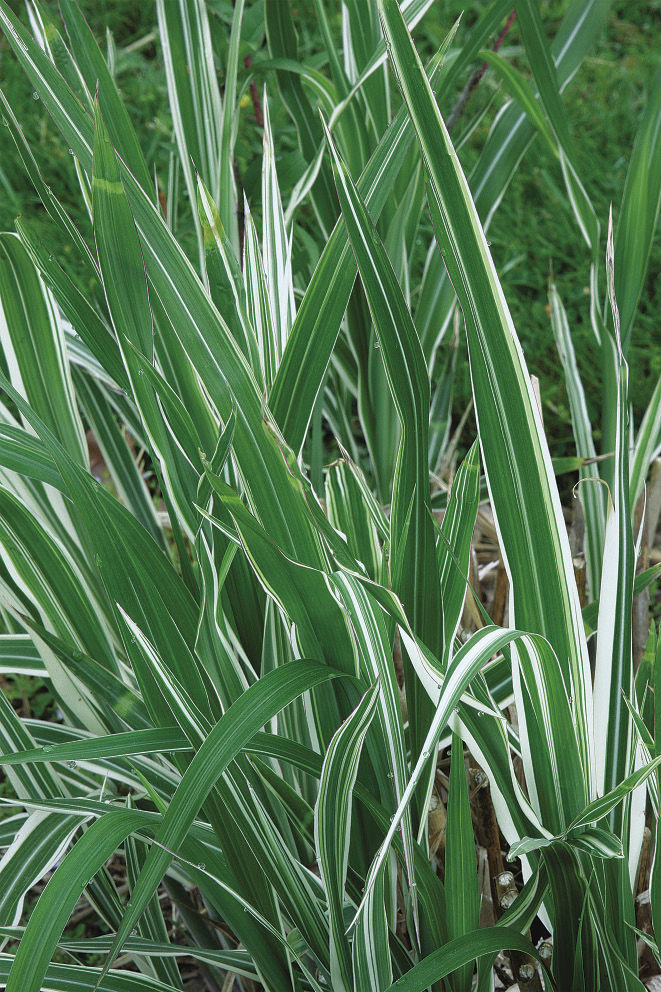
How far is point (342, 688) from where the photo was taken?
61 cm

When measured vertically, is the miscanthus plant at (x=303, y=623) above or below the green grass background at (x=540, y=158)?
below

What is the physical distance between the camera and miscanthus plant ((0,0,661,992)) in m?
0.46

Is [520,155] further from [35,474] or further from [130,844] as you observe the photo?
[130,844]

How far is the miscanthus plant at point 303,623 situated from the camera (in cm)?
46

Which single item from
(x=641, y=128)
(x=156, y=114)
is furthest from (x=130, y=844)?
(x=156, y=114)

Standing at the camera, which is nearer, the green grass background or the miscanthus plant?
the miscanthus plant

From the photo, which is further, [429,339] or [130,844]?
[429,339]

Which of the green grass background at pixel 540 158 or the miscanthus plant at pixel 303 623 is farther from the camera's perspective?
the green grass background at pixel 540 158

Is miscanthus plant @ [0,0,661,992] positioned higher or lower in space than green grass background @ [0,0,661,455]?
lower

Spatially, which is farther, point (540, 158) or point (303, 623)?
point (540, 158)

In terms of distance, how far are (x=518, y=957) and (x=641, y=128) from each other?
0.63 metres

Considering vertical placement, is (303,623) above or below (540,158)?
below

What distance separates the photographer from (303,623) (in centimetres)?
52

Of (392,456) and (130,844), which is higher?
(392,456)
